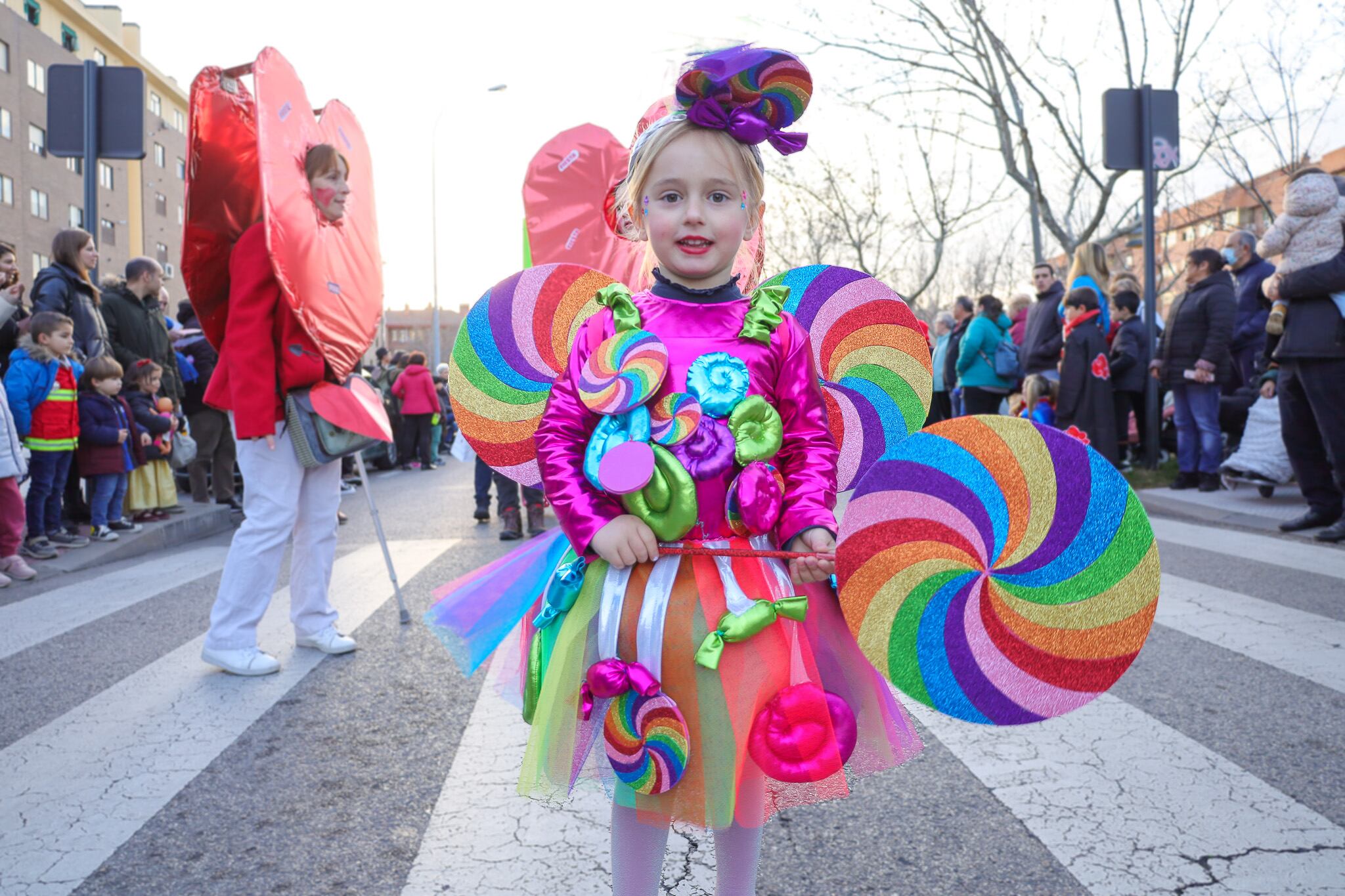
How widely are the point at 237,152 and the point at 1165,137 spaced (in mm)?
9533

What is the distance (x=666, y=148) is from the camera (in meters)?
1.74

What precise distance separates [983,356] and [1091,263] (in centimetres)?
134

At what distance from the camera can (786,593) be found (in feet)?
5.44

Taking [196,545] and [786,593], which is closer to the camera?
[786,593]

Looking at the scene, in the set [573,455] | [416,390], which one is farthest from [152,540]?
[416,390]

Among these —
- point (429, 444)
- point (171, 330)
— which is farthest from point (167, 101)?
point (171, 330)

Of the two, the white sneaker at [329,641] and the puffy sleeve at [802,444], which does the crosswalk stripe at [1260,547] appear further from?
the white sneaker at [329,641]

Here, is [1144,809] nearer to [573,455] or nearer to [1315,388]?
[573,455]

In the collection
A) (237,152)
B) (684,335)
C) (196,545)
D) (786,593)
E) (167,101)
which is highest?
(167,101)

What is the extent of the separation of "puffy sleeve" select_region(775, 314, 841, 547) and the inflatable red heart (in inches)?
100

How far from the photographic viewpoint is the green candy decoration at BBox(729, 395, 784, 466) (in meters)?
1.64

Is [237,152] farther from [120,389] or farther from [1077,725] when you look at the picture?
[120,389]

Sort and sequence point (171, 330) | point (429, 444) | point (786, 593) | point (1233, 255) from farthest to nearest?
point (429, 444)
point (171, 330)
point (1233, 255)
point (786, 593)

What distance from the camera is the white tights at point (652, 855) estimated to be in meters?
1.74
